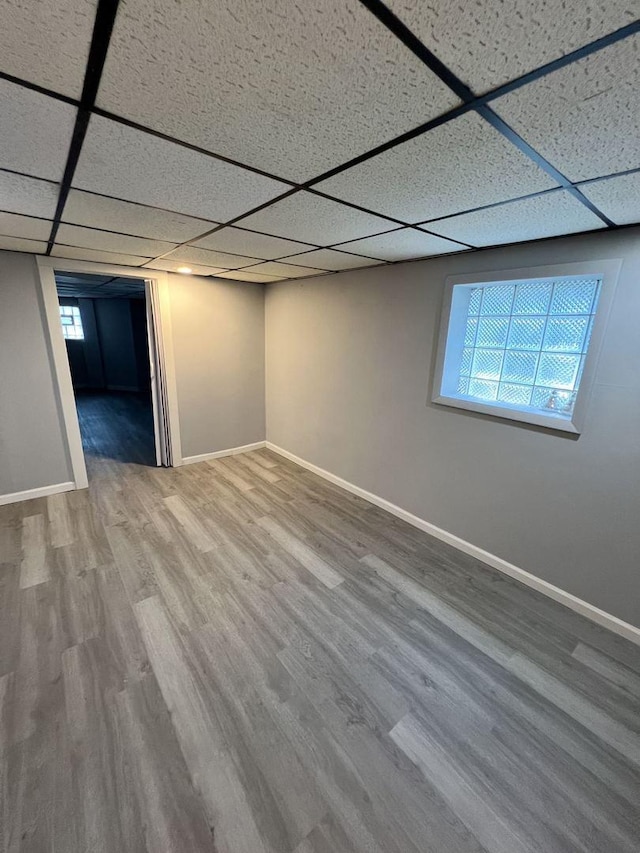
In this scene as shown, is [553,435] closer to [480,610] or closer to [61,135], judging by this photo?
[480,610]

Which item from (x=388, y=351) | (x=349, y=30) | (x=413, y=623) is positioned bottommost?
(x=413, y=623)

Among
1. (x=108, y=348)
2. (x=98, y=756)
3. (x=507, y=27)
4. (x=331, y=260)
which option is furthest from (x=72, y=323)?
(x=507, y=27)

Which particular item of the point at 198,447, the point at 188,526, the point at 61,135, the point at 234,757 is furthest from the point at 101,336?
the point at 234,757

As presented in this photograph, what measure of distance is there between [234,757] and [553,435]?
2285 millimetres

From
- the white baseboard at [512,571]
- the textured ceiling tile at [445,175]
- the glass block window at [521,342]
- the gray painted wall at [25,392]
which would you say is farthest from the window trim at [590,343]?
the gray painted wall at [25,392]

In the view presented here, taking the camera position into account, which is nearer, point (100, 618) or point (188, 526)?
point (100, 618)

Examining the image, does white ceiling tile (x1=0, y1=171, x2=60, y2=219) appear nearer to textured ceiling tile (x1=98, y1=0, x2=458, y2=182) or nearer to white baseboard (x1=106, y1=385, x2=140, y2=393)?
textured ceiling tile (x1=98, y1=0, x2=458, y2=182)

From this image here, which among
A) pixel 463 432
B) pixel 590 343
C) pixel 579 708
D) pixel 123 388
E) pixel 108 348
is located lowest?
pixel 579 708

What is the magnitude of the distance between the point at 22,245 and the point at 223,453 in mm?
2712

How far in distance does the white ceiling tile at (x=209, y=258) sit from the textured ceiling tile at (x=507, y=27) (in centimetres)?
210

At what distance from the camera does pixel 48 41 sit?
0.63 meters

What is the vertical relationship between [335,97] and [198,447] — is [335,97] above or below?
above

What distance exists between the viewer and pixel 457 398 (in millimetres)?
2467

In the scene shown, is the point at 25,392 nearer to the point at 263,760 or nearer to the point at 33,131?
the point at 33,131
